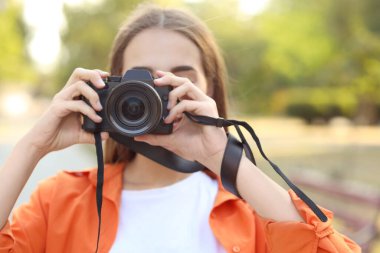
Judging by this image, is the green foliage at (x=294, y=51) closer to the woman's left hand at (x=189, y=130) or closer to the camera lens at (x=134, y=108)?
the woman's left hand at (x=189, y=130)

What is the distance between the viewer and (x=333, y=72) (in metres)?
16.2

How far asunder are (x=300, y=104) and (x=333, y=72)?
5.05 m

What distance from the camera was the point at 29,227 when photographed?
1.84m

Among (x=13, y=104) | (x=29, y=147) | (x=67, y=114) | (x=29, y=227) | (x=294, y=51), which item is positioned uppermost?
(x=294, y=51)

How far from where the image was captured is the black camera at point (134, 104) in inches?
67.5

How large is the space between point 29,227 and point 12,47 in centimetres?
2690

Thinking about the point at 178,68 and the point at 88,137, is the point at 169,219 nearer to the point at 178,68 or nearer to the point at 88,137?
the point at 88,137

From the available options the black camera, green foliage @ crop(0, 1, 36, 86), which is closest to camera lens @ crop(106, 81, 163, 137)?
the black camera

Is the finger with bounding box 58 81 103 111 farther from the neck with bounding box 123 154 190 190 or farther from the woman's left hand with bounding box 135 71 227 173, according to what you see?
the neck with bounding box 123 154 190 190

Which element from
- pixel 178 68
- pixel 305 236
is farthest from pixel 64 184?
pixel 305 236

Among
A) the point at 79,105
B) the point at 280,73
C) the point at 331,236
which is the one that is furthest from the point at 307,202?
the point at 280,73

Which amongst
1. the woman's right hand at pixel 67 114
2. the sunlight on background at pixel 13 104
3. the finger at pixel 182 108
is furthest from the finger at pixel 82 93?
the sunlight on background at pixel 13 104

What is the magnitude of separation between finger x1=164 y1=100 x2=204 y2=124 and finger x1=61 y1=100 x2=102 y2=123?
0.24m

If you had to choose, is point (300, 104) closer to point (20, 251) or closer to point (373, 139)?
point (373, 139)
